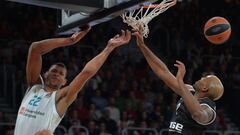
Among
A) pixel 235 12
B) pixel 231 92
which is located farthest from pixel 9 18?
pixel 235 12

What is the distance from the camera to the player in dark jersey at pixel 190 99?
528cm

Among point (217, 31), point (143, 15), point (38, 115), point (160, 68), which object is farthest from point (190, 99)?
point (38, 115)

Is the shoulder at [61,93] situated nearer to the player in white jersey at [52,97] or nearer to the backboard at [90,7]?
the player in white jersey at [52,97]

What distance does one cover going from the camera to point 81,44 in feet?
40.8

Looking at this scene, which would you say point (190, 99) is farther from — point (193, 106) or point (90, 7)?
point (90, 7)

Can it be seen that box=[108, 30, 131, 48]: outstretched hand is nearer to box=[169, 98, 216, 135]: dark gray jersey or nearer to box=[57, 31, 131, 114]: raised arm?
box=[57, 31, 131, 114]: raised arm

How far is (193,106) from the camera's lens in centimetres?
523

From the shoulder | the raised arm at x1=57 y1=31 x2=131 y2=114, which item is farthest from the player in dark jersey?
the shoulder

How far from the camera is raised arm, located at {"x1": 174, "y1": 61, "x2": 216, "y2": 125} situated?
5238 mm

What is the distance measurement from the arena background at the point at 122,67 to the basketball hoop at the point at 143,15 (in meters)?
3.22

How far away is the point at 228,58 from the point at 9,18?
5106 millimetres

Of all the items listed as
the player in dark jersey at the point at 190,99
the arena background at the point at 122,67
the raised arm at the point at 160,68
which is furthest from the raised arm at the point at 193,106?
the arena background at the point at 122,67

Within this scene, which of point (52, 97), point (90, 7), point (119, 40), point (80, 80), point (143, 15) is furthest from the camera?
point (143, 15)

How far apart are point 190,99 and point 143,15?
3.24ft
